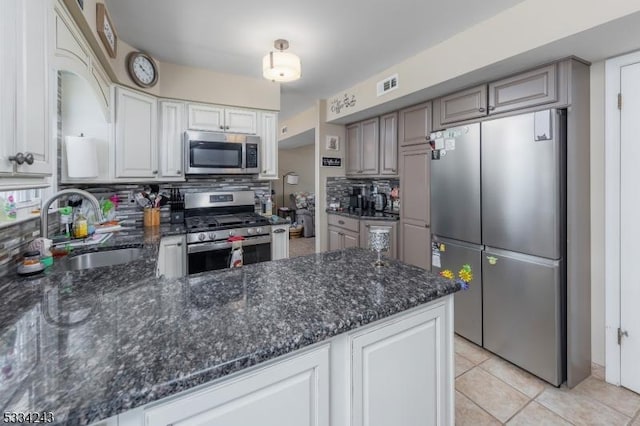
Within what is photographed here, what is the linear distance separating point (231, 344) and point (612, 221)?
2450 mm

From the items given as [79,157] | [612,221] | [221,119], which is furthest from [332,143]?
[612,221]

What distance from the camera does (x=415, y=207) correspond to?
9.78 ft

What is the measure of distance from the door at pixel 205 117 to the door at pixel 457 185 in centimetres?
225

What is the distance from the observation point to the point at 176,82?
2914 mm

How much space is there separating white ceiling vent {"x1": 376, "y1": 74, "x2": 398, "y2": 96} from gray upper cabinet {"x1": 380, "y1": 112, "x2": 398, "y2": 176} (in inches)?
14.1

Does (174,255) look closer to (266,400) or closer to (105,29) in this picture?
(105,29)

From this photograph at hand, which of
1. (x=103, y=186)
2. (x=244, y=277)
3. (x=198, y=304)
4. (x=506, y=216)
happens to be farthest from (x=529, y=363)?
(x=103, y=186)

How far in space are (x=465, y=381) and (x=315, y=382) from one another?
1.68 m

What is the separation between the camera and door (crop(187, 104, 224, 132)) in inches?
119

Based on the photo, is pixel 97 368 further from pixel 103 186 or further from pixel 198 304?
pixel 103 186

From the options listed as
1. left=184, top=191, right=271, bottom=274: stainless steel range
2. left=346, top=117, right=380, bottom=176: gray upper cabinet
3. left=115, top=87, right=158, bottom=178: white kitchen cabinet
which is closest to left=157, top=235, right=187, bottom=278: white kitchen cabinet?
left=184, top=191, right=271, bottom=274: stainless steel range

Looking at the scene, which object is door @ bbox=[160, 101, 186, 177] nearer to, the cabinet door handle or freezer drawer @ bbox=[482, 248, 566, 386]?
the cabinet door handle

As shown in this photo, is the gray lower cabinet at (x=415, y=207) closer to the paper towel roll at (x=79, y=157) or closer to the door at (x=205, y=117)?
the door at (x=205, y=117)

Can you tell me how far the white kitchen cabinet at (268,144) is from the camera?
3395mm
